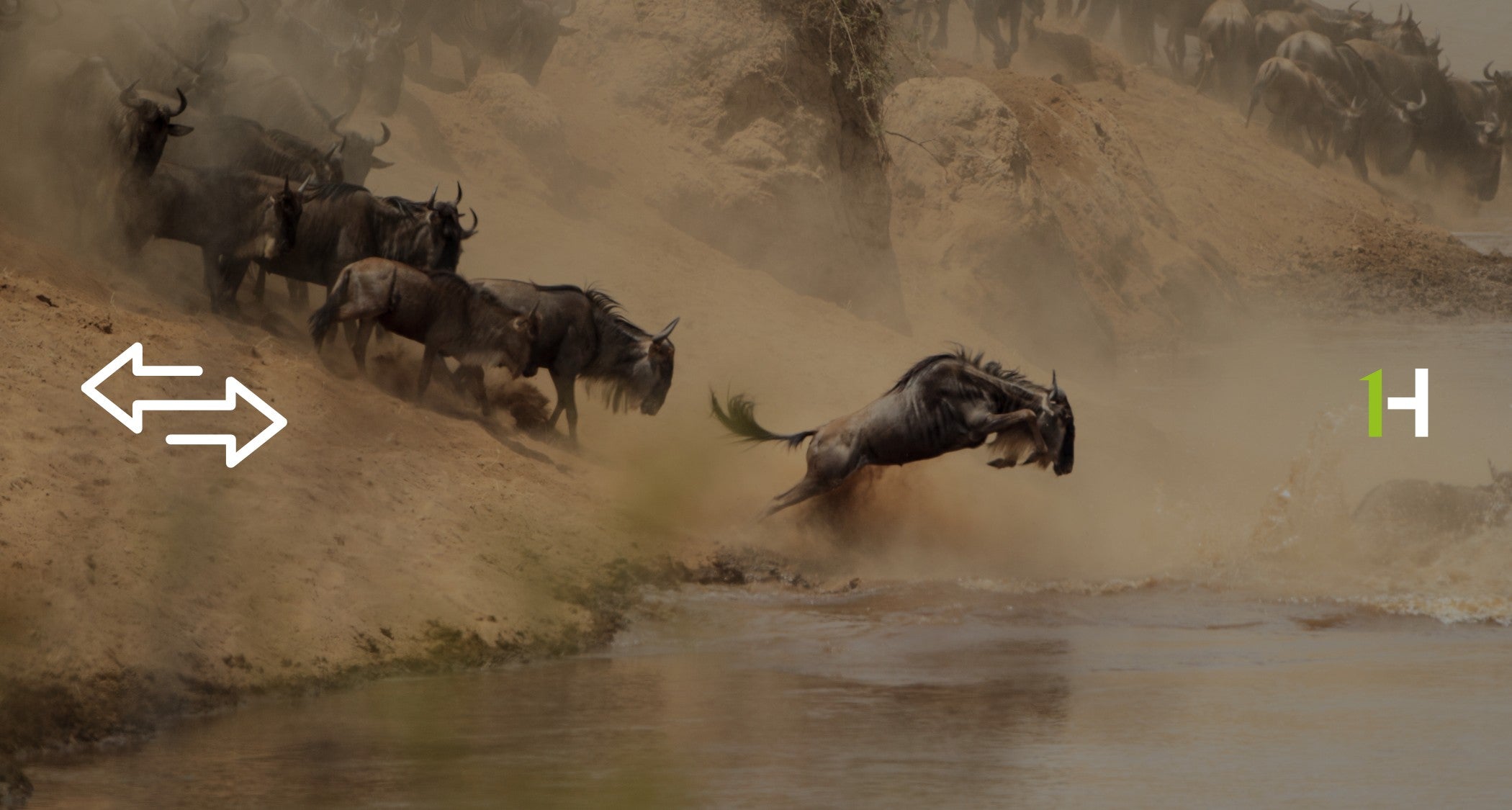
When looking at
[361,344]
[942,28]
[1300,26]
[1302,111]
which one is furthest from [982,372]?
[1300,26]

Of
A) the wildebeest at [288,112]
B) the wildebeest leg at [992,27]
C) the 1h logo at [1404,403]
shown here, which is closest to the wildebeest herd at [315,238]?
the wildebeest at [288,112]

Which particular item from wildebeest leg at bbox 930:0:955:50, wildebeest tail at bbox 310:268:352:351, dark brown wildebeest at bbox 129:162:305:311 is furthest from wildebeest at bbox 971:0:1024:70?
wildebeest tail at bbox 310:268:352:351

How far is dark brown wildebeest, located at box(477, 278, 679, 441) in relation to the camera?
12109mm

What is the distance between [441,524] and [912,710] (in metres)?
3.22

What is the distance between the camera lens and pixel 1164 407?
1922 centimetres

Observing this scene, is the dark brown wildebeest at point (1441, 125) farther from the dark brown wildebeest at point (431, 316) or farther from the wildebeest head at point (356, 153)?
the dark brown wildebeest at point (431, 316)

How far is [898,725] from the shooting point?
745 centimetres

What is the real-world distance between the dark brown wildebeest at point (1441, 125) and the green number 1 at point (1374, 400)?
2294cm

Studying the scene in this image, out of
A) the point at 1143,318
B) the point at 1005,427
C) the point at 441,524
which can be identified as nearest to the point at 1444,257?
the point at 1143,318

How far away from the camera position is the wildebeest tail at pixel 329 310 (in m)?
11.7

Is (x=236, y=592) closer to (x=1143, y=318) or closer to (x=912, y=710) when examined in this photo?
(x=912, y=710)

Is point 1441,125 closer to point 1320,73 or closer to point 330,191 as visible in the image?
point 1320,73

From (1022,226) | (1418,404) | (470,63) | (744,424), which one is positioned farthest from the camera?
(1022,226)

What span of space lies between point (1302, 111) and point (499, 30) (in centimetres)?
2522
